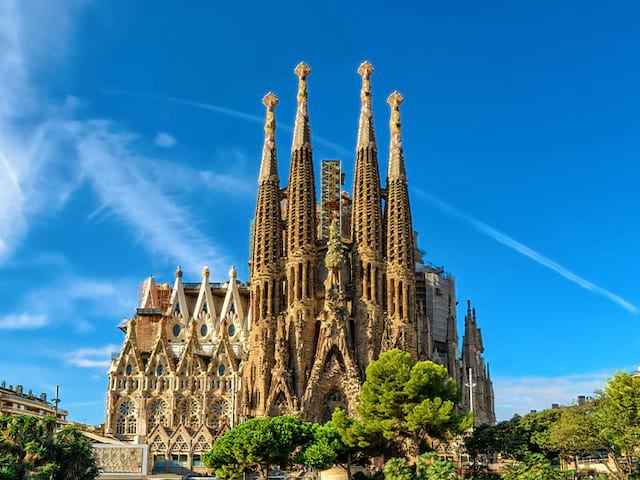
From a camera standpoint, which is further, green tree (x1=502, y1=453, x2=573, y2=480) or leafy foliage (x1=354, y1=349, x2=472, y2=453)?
leafy foliage (x1=354, y1=349, x2=472, y2=453)

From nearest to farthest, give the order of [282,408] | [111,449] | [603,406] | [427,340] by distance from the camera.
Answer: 1. [603,406]
2. [111,449]
3. [282,408]
4. [427,340]

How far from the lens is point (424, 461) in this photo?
4081 centimetres

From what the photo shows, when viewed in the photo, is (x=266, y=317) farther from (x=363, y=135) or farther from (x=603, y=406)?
(x=603, y=406)

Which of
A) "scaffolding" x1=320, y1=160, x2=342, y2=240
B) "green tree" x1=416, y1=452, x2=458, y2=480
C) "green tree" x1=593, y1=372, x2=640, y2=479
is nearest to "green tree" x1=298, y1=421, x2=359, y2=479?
"green tree" x1=416, y1=452, x2=458, y2=480

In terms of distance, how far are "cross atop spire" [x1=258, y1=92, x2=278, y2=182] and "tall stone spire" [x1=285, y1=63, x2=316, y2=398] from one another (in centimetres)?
180

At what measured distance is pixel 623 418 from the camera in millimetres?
37438

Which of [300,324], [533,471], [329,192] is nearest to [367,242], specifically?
[300,324]

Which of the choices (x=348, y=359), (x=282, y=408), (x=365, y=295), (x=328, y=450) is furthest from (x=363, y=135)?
(x=328, y=450)

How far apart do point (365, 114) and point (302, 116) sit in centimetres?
538

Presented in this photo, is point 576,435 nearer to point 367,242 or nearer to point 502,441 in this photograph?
point 502,441

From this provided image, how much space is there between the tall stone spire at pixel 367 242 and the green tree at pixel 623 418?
943 inches

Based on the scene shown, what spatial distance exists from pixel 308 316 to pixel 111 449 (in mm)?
20011

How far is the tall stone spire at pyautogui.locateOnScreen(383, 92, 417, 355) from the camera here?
61.1 m

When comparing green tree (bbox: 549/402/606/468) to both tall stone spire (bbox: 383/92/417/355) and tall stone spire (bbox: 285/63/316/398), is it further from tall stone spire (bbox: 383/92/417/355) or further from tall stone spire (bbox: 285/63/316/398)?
tall stone spire (bbox: 285/63/316/398)
